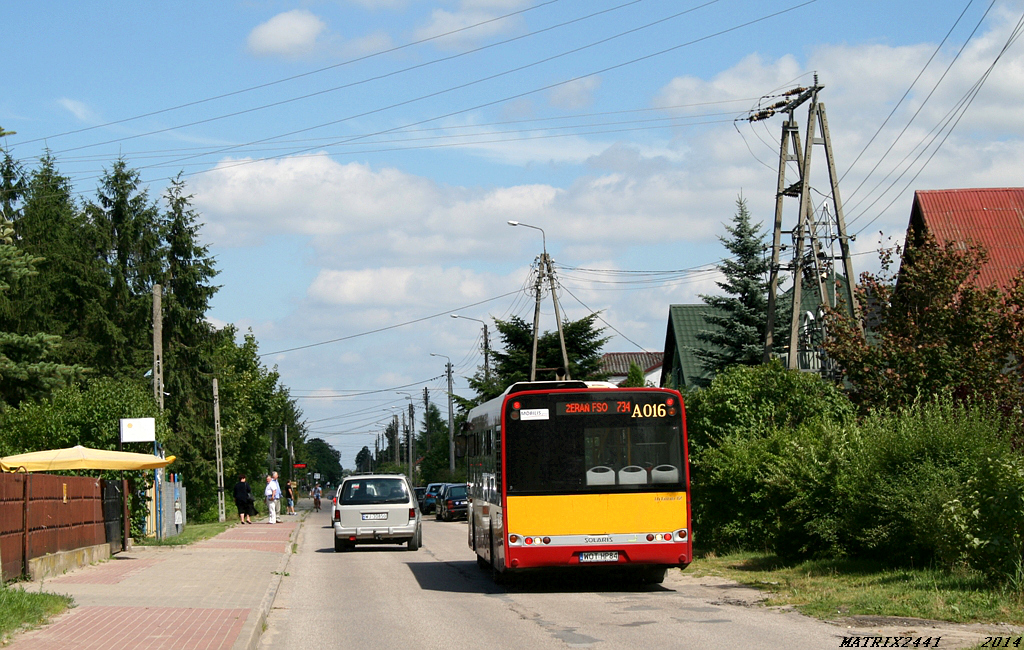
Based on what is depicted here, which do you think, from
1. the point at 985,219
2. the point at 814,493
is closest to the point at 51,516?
the point at 814,493

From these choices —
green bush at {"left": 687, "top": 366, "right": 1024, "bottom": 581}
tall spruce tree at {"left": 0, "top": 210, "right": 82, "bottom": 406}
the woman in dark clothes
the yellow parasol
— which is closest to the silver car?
the yellow parasol

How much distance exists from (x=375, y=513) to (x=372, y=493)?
52cm

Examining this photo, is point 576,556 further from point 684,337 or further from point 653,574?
point 684,337

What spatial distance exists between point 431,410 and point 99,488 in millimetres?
102649

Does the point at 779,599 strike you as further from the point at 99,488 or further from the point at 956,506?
the point at 99,488

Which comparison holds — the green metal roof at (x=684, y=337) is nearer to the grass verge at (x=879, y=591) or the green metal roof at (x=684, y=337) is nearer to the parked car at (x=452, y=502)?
the parked car at (x=452, y=502)

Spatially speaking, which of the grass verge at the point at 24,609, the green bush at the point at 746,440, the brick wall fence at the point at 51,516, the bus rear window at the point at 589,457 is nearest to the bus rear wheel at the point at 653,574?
the bus rear window at the point at 589,457

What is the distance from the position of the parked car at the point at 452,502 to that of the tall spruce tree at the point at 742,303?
39.0ft

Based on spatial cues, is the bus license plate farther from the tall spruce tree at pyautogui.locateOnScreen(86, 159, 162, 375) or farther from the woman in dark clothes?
the tall spruce tree at pyautogui.locateOnScreen(86, 159, 162, 375)

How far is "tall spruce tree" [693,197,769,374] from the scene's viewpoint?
3906 centimetres

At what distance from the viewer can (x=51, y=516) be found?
17.5 m

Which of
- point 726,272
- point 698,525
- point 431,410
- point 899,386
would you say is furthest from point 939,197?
point 431,410

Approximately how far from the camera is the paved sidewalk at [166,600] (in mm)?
10242

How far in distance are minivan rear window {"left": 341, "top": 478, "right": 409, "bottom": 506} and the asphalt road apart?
A: 6143 millimetres
